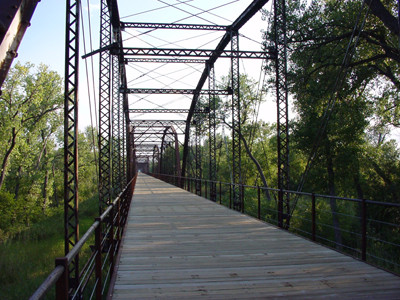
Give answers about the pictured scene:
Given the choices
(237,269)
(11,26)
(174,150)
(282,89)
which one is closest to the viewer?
(11,26)

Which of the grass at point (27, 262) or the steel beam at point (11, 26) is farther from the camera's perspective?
the grass at point (27, 262)

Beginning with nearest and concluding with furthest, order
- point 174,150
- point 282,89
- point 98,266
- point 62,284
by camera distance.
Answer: point 62,284 < point 98,266 < point 282,89 < point 174,150

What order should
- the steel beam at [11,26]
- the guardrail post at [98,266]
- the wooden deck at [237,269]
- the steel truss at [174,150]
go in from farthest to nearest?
the steel truss at [174,150] < the wooden deck at [237,269] < the guardrail post at [98,266] < the steel beam at [11,26]

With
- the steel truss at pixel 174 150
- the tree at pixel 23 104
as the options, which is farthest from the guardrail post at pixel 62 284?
the steel truss at pixel 174 150

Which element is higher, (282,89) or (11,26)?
(282,89)

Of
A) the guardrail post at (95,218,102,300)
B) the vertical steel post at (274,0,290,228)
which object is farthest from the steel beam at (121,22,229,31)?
the guardrail post at (95,218,102,300)

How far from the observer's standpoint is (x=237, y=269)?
4375 millimetres

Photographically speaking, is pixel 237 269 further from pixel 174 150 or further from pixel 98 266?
pixel 174 150

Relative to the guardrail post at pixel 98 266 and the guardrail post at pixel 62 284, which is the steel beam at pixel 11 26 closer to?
the guardrail post at pixel 62 284

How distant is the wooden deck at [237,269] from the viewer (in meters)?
3.52

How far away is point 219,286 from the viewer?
3.72 meters

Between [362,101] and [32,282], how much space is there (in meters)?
16.7

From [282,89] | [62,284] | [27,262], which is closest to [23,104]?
[27,262]

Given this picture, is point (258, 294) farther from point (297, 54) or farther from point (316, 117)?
point (316, 117)
